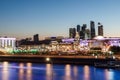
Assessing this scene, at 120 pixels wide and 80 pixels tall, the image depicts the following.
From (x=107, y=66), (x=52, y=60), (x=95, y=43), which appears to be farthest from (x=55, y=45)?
(x=107, y=66)

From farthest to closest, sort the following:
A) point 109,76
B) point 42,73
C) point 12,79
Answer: point 42,73 → point 109,76 → point 12,79

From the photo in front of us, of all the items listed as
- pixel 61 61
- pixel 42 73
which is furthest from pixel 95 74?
pixel 61 61

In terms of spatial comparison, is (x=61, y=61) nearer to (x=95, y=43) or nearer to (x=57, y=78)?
(x=57, y=78)

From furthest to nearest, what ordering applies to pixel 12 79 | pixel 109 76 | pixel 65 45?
pixel 65 45 → pixel 109 76 → pixel 12 79

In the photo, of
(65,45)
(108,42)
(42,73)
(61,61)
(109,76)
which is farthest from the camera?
(65,45)

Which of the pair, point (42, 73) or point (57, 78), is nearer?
point (57, 78)

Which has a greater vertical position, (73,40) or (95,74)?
(73,40)

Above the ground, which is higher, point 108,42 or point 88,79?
point 108,42

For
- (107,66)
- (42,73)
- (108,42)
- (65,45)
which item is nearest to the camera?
(42,73)

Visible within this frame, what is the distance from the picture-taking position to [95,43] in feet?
350

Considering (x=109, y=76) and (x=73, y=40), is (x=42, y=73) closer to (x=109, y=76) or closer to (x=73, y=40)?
(x=109, y=76)

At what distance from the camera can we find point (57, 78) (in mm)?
40531

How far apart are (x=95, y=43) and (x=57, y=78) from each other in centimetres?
6705

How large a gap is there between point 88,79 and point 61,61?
27626mm
